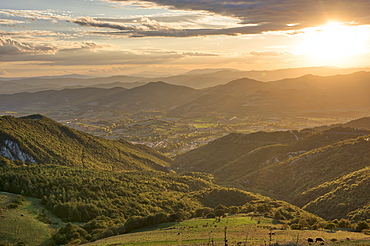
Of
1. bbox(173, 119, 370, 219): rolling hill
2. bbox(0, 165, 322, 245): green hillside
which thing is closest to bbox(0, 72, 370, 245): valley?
bbox(0, 165, 322, 245): green hillside

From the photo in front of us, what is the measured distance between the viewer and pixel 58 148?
146500 millimetres

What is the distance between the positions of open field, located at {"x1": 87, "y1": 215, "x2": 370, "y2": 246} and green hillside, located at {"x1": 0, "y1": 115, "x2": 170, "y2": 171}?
7411 centimetres

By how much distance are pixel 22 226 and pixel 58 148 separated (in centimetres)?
8257

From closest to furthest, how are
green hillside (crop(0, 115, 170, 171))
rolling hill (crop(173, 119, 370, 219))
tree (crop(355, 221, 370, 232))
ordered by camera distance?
tree (crop(355, 221, 370, 232)), rolling hill (crop(173, 119, 370, 219)), green hillside (crop(0, 115, 170, 171))

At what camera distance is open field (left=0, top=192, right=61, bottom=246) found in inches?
2525

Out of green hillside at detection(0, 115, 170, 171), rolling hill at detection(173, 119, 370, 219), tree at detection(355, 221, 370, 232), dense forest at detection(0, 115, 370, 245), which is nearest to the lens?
tree at detection(355, 221, 370, 232)

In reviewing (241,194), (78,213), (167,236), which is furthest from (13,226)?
(241,194)

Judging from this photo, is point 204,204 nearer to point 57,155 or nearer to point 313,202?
point 313,202

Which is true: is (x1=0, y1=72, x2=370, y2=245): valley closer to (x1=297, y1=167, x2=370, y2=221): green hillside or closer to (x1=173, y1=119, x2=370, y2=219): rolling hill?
(x1=297, y1=167, x2=370, y2=221): green hillside

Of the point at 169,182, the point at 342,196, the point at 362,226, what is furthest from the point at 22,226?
the point at 342,196

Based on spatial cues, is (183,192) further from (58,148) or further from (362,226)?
(362,226)

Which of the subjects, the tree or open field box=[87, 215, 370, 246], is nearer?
open field box=[87, 215, 370, 246]

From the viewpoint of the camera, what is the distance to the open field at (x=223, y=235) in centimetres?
5150

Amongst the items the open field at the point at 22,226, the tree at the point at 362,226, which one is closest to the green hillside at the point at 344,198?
the tree at the point at 362,226
